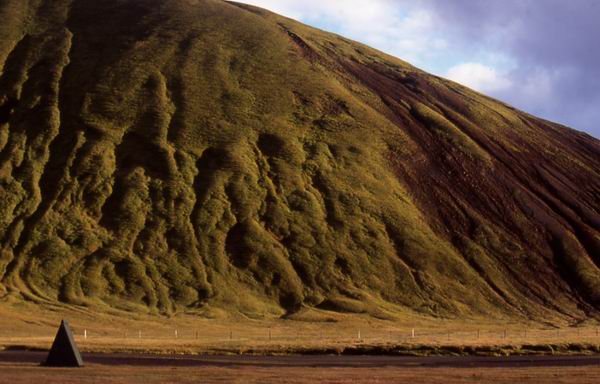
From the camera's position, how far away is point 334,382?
3212cm

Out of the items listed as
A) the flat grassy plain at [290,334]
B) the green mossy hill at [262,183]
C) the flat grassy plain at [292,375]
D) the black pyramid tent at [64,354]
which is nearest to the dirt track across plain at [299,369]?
the flat grassy plain at [292,375]

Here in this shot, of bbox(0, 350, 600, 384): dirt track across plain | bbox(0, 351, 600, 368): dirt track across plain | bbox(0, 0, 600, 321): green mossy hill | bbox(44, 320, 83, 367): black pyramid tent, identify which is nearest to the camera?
bbox(0, 350, 600, 384): dirt track across plain

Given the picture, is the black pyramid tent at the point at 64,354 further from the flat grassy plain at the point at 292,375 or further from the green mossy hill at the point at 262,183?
the green mossy hill at the point at 262,183

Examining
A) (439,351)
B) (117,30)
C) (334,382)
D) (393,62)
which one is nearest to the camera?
(334,382)

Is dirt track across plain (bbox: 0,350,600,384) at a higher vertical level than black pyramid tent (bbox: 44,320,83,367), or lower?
lower

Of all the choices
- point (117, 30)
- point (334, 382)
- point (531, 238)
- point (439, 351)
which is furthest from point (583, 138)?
point (334, 382)

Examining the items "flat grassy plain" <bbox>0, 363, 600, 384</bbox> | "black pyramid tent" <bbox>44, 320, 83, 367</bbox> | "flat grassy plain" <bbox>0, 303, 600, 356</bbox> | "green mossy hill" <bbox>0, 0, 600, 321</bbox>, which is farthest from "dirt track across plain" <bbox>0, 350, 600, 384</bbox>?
"green mossy hill" <bbox>0, 0, 600, 321</bbox>

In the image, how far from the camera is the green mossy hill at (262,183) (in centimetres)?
8781

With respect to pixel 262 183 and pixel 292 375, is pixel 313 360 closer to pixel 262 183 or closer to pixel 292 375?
pixel 292 375

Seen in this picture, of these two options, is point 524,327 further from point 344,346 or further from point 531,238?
point 344,346

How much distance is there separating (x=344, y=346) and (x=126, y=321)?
1104 inches

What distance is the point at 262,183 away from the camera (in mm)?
99062

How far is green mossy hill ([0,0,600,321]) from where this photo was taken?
3457 inches

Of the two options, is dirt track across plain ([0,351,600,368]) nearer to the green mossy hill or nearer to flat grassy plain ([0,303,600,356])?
flat grassy plain ([0,303,600,356])
